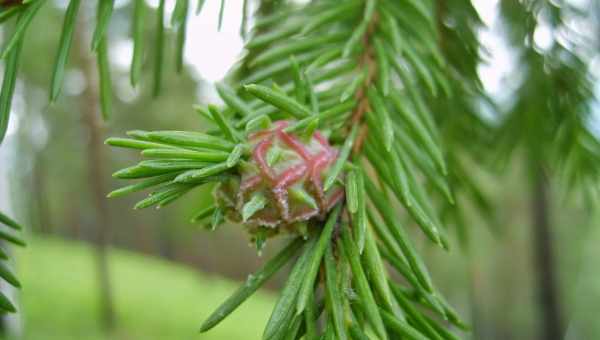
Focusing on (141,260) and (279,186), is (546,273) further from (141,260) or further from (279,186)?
(141,260)

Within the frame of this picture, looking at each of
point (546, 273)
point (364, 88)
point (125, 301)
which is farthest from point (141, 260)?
point (364, 88)

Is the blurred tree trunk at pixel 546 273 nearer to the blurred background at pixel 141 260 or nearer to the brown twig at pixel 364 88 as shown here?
the blurred background at pixel 141 260

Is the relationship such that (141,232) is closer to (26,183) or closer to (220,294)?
(26,183)

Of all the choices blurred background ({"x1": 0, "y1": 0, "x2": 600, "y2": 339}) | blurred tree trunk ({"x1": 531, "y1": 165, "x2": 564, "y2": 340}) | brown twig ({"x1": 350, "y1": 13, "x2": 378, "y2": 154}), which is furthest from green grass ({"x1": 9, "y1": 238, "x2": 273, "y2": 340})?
brown twig ({"x1": 350, "y1": 13, "x2": 378, "y2": 154})

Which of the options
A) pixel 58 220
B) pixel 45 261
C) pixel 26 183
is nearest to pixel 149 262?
pixel 45 261

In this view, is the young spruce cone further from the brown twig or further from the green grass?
the green grass
